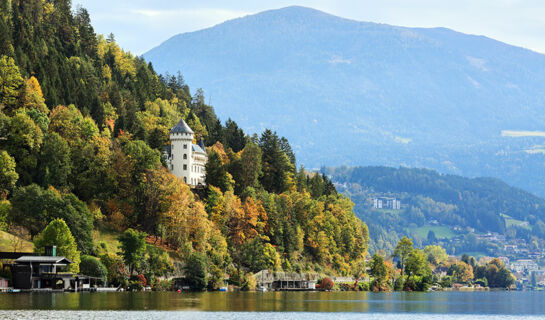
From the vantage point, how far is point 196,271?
139000 millimetres

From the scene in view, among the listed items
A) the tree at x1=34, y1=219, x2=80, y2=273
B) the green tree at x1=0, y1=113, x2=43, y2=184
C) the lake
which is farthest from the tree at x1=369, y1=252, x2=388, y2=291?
the tree at x1=34, y1=219, x2=80, y2=273

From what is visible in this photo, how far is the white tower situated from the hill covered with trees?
333cm

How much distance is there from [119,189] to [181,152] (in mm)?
26321

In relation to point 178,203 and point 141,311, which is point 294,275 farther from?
point 141,311

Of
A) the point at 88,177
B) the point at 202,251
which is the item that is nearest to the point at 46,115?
the point at 88,177

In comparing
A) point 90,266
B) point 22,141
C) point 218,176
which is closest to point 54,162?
point 22,141

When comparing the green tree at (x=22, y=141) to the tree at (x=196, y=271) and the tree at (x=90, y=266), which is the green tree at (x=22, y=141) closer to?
the tree at (x=90, y=266)

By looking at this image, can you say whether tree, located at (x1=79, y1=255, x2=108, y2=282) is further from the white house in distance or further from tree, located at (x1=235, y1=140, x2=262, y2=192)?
tree, located at (x1=235, y1=140, x2=262, y2=192)

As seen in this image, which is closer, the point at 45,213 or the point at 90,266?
the point at 90,266

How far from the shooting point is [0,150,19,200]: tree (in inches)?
5177

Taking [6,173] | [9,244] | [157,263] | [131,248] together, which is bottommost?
[157,263]

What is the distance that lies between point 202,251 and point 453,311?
47.4m

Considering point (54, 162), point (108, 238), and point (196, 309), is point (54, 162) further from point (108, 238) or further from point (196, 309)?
point (196, 309)

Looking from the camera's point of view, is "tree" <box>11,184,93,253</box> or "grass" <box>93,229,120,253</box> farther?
"grass" <box>93,229,120,253</box>
